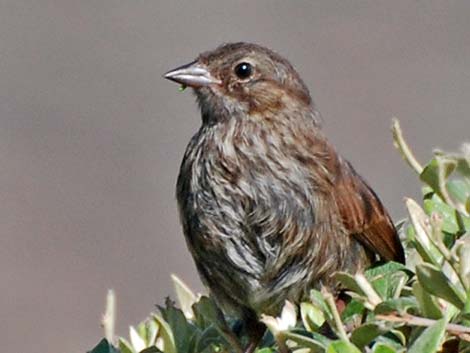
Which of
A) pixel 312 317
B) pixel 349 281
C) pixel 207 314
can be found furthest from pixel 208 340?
pixel 349 281

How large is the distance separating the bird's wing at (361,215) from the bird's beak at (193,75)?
21.6 inches

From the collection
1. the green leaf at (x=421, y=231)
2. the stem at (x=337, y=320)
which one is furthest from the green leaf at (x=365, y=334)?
the green leaf at (x=421, y=231)

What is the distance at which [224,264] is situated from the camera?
4375 millimetres

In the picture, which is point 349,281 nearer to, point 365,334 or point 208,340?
point 365,334

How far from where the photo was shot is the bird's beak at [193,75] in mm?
4590

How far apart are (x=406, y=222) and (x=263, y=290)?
53 cm

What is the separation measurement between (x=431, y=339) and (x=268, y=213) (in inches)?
65.2

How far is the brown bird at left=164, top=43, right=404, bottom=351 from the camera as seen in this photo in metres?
4.34

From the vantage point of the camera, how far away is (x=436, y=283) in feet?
9.42

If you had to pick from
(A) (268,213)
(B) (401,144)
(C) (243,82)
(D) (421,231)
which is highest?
(C) (243,82)

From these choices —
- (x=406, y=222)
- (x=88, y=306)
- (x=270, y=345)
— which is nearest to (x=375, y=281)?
(x=270, y=345)

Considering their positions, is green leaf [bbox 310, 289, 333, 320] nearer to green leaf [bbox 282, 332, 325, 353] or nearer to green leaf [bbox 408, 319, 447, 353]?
green leaf [bbox 282, 332, 325, 353]

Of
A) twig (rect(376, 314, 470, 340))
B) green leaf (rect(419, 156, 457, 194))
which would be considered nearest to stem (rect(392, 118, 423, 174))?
green leaf (rect(419, 156, 457, 194))

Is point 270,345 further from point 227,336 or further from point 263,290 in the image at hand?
point 263,290
